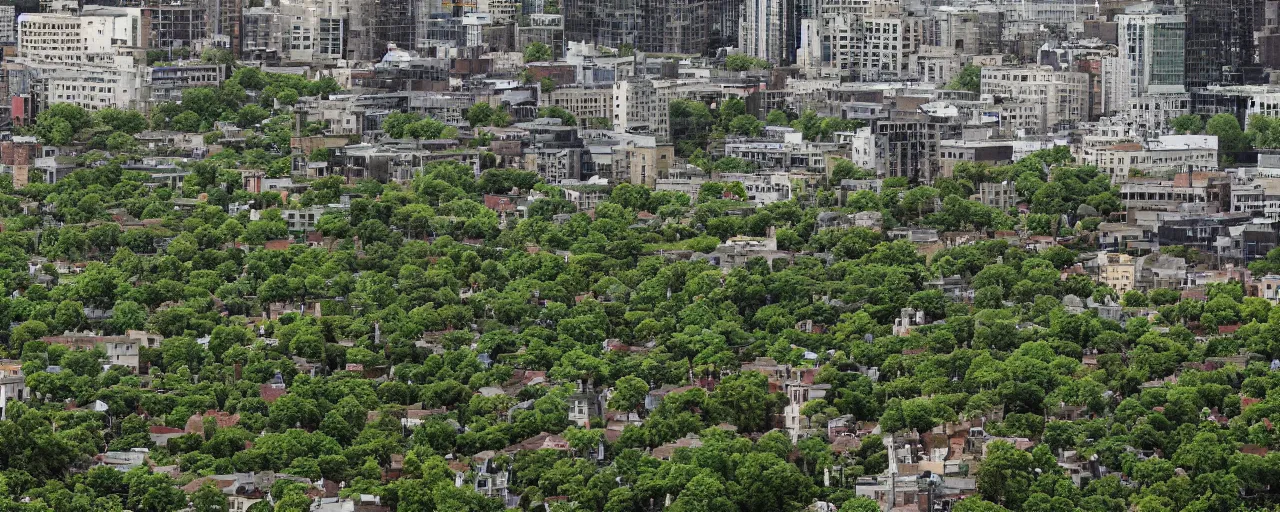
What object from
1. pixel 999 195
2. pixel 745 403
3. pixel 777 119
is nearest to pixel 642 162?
pixel 999 195

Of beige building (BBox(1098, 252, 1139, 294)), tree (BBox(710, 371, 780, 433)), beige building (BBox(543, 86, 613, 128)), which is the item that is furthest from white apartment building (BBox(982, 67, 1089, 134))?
tree (BBox(710, 371, 780, 433))

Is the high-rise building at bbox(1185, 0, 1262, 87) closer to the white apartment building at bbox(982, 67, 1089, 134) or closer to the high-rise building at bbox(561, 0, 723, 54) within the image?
the white apartment building at bbox(982, 67, 1089, 134)

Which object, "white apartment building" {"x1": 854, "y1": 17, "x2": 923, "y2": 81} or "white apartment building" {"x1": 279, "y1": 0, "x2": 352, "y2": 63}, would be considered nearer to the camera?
"white apartment building" {"x1": 279, "y1": 0, "x2": 352, "y2": 63}

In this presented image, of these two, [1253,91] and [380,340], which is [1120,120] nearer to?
[1253,91]

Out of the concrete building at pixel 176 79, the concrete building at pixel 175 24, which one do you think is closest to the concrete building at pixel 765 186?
the concrete building at pixel 176 79

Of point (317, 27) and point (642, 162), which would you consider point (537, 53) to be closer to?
point (317, 27)
